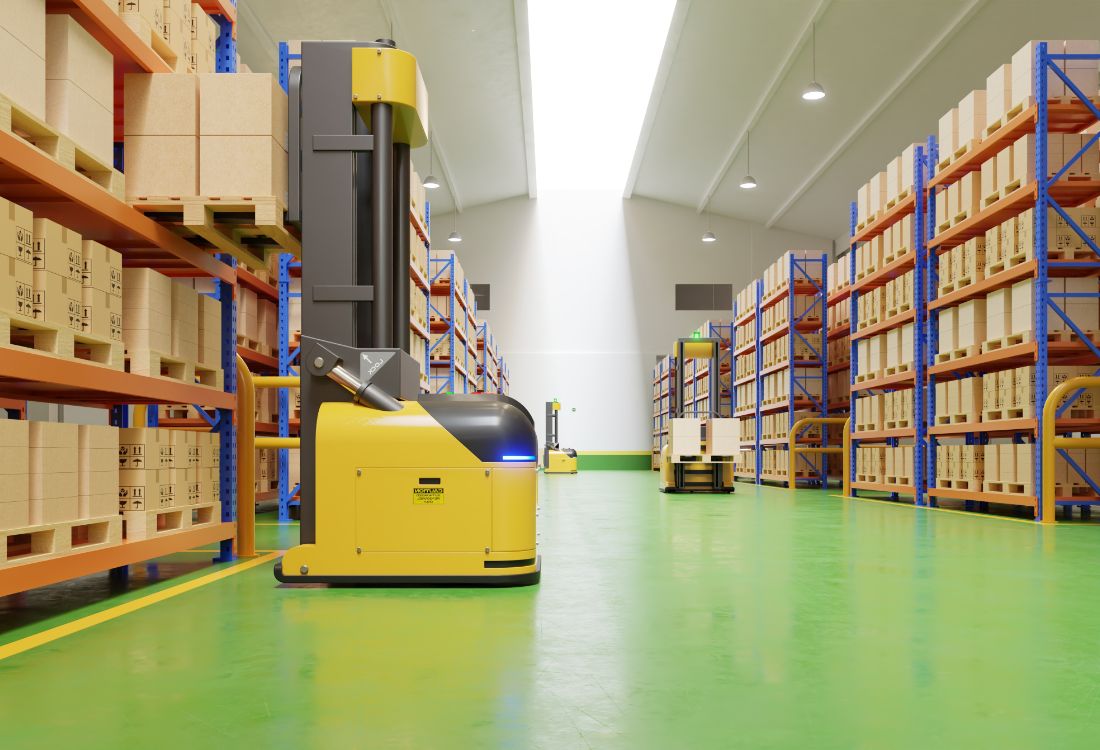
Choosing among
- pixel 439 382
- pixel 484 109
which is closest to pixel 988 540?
pixel 439 382

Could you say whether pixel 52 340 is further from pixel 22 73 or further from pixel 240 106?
pixel 240 106

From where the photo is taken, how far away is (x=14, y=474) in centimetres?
296

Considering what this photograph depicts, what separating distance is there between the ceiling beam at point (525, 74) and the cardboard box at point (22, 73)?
1295 centimetres

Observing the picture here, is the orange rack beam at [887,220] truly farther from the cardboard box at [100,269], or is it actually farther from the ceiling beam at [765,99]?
the cardboard box at [100,269]

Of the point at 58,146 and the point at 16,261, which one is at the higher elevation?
the point at 58,146

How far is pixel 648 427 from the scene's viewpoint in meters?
27.6

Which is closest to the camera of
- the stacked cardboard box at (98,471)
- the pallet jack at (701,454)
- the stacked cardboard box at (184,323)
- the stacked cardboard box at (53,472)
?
the stacked cardboard box at (53,472)

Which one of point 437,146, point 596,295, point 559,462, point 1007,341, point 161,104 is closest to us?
point 161,104

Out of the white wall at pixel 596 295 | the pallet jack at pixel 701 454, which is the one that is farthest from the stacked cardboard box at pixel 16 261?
the white wall at pixel 596 295

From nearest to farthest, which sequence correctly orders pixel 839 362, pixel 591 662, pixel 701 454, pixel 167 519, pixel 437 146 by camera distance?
pixel 591 662
pixel 167 519
pixel 701 454
pixel 839 362
pixel 437 146

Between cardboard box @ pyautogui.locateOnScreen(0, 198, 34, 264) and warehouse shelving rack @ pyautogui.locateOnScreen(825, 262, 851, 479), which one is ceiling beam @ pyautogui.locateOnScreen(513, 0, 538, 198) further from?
cardboard box @ pyautogui.locateOnScreen(0, 198, 34, 264)

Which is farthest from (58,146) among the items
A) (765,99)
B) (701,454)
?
(765,99)

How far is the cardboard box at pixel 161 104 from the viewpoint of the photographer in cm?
401

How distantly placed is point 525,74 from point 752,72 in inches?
187
